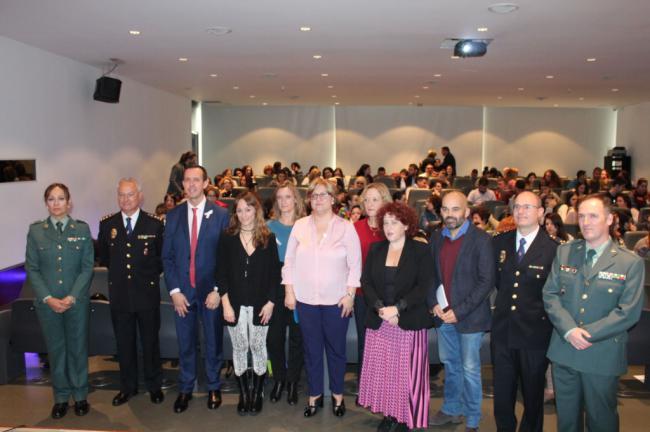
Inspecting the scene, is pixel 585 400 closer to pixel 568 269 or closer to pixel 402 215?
pixel 568 269

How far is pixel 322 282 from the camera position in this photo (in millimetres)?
4000

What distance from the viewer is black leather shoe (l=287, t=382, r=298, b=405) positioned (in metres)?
4.44

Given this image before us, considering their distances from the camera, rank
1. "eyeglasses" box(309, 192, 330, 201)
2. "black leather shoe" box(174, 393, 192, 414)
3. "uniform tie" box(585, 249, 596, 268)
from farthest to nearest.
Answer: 1. "black leather shoe" box(174, 393, 192, 414)
2. "eyeglasses" box(309, 192, 330, 201)
3. "uniform tie" box(585, 249, 596, 268)

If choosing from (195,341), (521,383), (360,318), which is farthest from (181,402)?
(521,383)

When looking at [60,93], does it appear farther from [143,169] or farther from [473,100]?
[473,100]

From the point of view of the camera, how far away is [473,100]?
16750 mm

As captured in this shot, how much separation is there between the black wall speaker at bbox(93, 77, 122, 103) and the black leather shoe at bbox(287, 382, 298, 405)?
687 centimetres

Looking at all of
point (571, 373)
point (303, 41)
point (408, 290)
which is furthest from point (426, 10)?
point (571, 373)

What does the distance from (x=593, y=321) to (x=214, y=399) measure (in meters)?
2.60

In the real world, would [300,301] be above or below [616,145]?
below

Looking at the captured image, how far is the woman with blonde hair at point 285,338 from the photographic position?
4398 mm

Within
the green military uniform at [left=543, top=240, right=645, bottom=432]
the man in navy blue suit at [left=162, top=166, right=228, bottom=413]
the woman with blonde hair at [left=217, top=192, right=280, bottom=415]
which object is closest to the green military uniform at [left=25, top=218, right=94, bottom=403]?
the man in navy blue suit at [left=162, top=166, right=228, bottom=413]

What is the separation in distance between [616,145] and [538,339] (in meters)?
18.3

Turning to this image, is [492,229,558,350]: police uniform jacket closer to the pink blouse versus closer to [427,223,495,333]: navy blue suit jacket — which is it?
[427,223,495,333]: navy blue suit jacket
